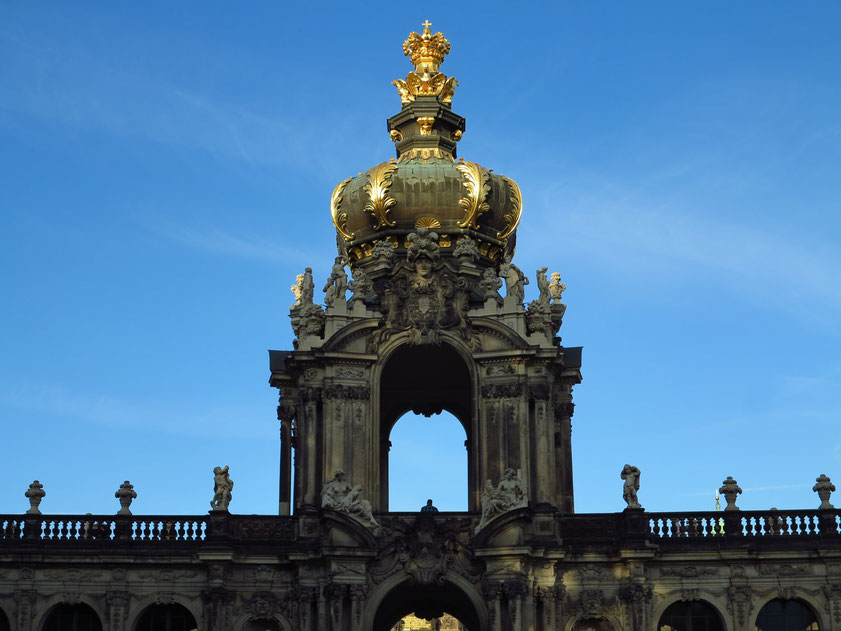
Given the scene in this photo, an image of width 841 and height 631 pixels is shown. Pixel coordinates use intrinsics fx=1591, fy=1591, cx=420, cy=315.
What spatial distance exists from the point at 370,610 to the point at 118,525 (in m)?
7.90

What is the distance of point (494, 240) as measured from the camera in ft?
174

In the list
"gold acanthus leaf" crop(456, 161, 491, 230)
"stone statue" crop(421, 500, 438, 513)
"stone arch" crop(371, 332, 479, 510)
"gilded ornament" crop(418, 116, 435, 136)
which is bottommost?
"stone statue" crop(421, 500, 438, 513)

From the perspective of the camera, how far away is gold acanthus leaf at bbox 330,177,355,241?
5347 cm

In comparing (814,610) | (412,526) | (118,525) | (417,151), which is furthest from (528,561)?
(417,151)

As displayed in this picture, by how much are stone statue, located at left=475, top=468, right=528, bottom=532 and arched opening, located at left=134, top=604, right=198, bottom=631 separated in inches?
350

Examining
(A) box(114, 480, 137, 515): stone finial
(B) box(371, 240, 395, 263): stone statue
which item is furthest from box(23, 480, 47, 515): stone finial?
(B) box(371, 240, 395, 263): stone statue

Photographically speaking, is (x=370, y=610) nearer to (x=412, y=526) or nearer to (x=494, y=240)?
(x=412, y=526)

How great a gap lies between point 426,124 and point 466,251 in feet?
24.8

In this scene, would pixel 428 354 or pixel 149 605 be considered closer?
pixel 149 605

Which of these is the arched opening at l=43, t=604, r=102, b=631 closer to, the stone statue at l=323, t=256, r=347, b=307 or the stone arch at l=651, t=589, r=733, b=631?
the stone statue at l=323, t=256, r=347, b=307

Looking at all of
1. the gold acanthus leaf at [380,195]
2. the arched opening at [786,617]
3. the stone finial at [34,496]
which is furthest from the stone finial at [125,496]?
the arched opening at [786,617]

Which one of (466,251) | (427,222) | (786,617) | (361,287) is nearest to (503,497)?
(361,287)

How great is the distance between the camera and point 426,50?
2221 inches

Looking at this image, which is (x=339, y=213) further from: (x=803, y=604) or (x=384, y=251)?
(x=803, y=604)
